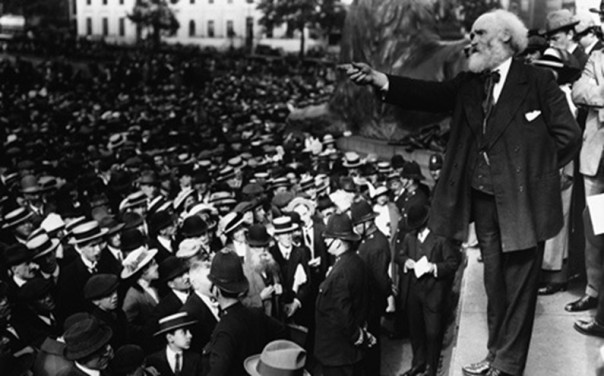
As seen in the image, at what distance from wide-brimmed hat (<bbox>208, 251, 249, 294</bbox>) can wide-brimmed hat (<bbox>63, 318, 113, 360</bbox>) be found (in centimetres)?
89

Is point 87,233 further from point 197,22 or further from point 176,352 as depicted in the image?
point 197,22

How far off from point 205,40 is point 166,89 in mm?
34308

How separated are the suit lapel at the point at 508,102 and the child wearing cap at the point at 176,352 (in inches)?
106

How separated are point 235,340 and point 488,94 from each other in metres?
2.41

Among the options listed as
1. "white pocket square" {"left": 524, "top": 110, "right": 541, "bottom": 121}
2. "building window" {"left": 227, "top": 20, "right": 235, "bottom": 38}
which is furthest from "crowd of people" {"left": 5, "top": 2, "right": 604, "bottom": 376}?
"building window" {"left": 227, "top": 20, "right": 235, "bottom": 38}

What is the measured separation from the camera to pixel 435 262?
766cm

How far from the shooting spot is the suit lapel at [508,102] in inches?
151

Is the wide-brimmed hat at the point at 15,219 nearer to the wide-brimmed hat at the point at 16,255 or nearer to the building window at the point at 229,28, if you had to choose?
the wide-brimmed hat at the point at 16,255

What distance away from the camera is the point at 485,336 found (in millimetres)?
4930

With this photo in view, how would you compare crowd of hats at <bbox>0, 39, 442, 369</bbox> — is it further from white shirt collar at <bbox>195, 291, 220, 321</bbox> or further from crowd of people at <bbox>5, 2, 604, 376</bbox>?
white shirt collar at <bbox>195, 291, 220, 321</bbox>

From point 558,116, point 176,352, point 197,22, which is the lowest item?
point 176,352

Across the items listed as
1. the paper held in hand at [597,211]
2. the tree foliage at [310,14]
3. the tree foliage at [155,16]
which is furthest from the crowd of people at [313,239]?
the tree foliage at [155,16]

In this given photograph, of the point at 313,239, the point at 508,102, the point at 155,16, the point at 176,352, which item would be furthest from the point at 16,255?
the point at 155,16

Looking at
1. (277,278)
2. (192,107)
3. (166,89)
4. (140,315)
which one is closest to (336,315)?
(277,278)
